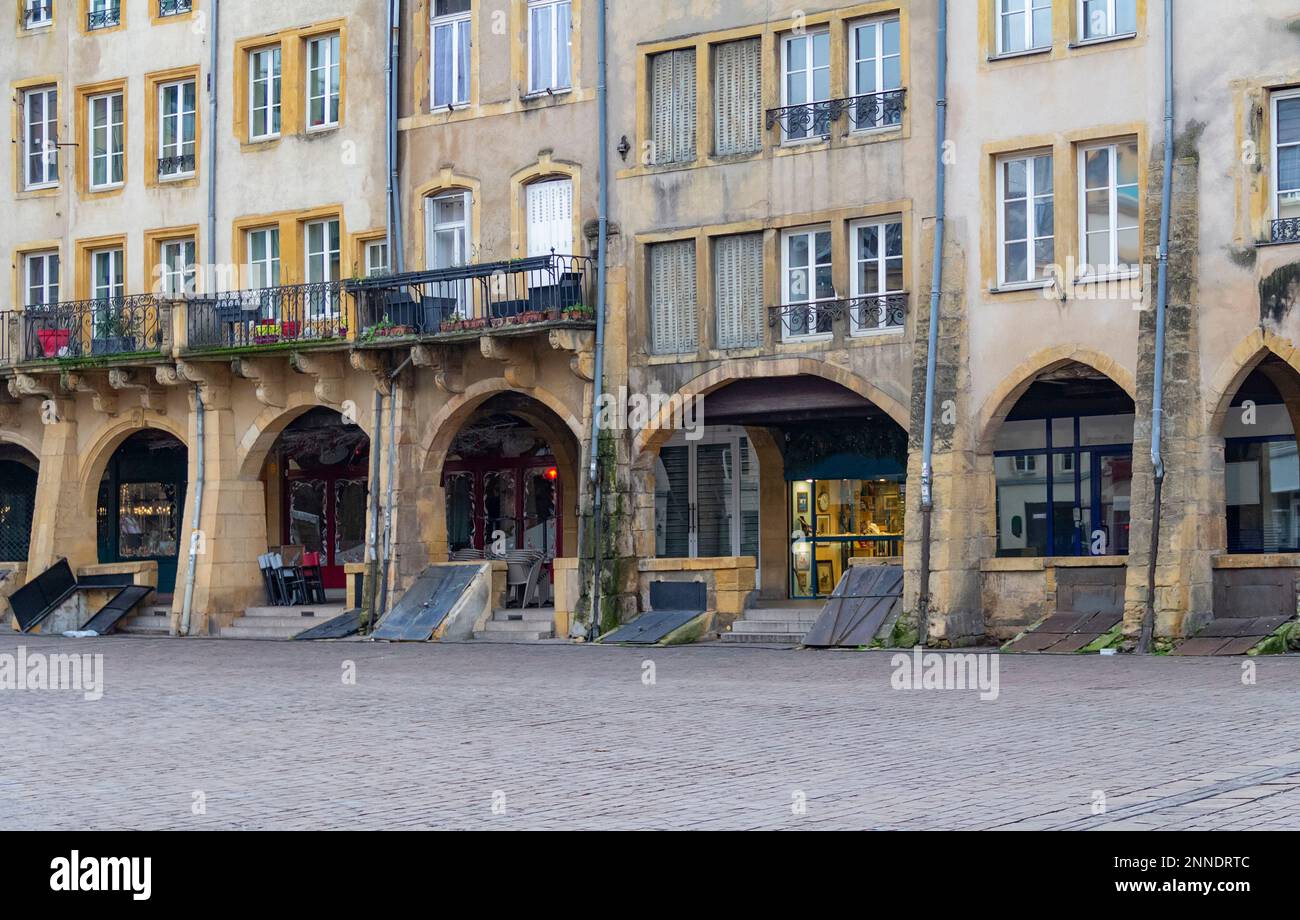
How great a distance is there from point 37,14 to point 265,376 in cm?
890

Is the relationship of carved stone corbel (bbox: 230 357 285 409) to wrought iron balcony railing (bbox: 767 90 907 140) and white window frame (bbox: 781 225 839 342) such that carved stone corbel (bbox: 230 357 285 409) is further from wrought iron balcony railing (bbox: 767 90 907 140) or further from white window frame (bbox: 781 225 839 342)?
wrought iron balcony railing (bbox: 767 90 907 140)

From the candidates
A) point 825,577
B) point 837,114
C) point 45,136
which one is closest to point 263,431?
point 45,136

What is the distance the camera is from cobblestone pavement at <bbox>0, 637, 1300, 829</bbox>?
10875 mm

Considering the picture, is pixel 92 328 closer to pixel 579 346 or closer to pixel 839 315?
pixel 579 346

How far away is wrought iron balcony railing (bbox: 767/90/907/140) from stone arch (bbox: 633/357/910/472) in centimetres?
294

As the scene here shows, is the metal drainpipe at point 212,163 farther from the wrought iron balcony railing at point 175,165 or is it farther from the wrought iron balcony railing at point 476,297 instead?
the wrought iron balcony railing at point 476,297

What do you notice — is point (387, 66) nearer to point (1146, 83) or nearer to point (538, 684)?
point (1146, 83)

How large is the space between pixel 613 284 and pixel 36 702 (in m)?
11.9

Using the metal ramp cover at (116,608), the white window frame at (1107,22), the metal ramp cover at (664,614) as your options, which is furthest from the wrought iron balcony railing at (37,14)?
the white window frame at (1107,22)

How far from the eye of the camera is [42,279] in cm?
3641

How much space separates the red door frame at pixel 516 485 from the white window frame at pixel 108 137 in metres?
7.31

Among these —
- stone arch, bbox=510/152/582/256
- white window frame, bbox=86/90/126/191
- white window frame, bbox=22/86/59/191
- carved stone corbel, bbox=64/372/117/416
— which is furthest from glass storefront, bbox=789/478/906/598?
white window frame, bbox=22/86/59/191

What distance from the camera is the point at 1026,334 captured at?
2550 centimetres

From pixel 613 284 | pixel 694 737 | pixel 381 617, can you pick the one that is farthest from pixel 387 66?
pixel 694 737
